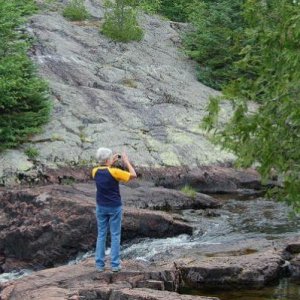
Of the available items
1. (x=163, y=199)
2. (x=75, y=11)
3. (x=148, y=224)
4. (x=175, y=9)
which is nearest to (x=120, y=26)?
(x=75, y=11)

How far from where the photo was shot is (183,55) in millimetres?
29781

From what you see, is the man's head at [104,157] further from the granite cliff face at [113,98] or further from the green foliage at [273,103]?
the granite cliff face at [113,98]

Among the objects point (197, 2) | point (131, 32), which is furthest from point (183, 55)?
point (197, 2)

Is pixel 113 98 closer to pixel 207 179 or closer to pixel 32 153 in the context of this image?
pixel 32 153

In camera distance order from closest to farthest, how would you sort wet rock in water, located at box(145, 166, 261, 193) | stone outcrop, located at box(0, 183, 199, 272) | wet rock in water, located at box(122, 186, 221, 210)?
1. stone outcrop, located at box(0, 183, 199, 272)
2. wet rock in water, located at box(122, 186, 221, 210)
3. wet rock in water, located at box(145, 166, 261, 193)

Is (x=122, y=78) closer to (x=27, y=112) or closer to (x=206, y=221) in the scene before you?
(x=27, y=112)

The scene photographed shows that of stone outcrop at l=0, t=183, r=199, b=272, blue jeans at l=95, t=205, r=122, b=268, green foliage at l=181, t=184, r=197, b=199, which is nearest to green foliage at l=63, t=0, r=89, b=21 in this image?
green foliage at l=181, t=184, r=197, b=199

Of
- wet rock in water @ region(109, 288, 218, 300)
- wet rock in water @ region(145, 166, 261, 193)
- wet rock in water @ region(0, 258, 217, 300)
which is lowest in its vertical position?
wet rock in water @ region(145, 166, 261, 193)

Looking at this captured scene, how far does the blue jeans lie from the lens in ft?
33.9

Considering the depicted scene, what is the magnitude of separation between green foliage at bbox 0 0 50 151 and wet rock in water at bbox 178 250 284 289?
9.20m

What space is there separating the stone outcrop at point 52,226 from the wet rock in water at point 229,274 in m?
2.88

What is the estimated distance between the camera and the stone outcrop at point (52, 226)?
1341 cm

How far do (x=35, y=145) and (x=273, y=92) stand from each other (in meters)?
13.1

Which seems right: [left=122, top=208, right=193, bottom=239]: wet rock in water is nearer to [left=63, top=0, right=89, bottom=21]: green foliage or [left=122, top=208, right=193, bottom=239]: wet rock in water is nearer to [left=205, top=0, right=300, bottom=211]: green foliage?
[left=205, top=0, right=300, bottom=211]: green foliage
